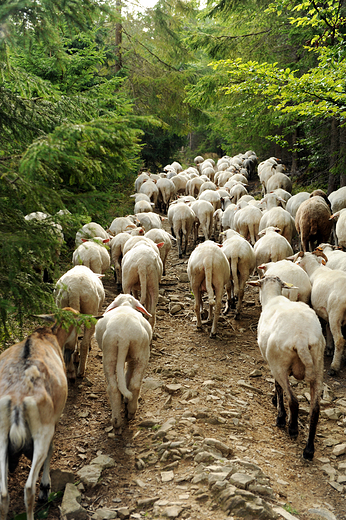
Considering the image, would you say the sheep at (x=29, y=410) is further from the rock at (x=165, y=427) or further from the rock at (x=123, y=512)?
the rock at (x=165, y=427)

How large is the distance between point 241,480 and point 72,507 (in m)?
1.62

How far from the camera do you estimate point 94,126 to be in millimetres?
3459

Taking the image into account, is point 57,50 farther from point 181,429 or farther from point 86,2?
point 181,429

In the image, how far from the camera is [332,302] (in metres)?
6.68

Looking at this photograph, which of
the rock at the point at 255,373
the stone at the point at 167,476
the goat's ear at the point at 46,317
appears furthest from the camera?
the rock at the point at 255,373

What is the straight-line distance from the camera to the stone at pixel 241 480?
12.7 ft

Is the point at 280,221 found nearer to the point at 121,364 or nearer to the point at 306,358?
the point at 306,358

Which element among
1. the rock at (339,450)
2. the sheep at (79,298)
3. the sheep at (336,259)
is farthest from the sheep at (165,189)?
the rock at (339,450)

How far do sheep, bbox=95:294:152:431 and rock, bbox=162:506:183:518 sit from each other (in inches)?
57.2

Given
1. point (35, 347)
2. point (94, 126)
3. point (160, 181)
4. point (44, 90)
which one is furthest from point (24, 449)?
point (160, 181)

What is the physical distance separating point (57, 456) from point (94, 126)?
3664 mm

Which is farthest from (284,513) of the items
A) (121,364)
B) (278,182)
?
(278,182)

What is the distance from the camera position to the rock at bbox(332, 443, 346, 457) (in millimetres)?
4945

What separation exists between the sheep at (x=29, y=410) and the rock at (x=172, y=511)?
1145 mm
